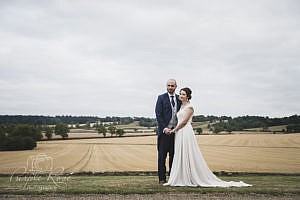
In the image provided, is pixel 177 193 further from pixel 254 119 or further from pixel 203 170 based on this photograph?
pixel 254 119

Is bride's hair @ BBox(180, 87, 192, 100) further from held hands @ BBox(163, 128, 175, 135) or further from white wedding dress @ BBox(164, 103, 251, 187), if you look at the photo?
held hands @ BBox(163, 128, 175, 135)

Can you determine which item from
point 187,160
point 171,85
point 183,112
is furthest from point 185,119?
point 187,160

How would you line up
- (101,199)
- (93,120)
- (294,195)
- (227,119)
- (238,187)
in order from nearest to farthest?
(101,199), (294,195), (238,187), (227,119), (93,120)

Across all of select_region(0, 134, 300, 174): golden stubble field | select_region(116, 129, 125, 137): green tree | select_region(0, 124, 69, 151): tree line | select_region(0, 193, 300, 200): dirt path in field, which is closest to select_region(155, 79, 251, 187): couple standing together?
select_region(0, 193, 300, 200): dirt path in field

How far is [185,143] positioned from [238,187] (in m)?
1.85

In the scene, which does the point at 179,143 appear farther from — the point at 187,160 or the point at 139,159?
the point at 139,159

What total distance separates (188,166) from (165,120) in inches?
55.8

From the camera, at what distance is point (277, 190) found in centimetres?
856

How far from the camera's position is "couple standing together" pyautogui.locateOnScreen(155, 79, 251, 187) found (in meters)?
9.96

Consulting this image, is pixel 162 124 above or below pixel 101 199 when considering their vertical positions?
above

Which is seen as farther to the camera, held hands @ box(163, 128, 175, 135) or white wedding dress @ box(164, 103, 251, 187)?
held hands @ box(163, 128, 175, 135)

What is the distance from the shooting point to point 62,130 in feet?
259

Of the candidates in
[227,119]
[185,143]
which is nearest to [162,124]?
[185,143]

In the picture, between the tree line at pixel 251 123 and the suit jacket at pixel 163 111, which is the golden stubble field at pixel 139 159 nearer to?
the suit jacket at pixel 163 111
